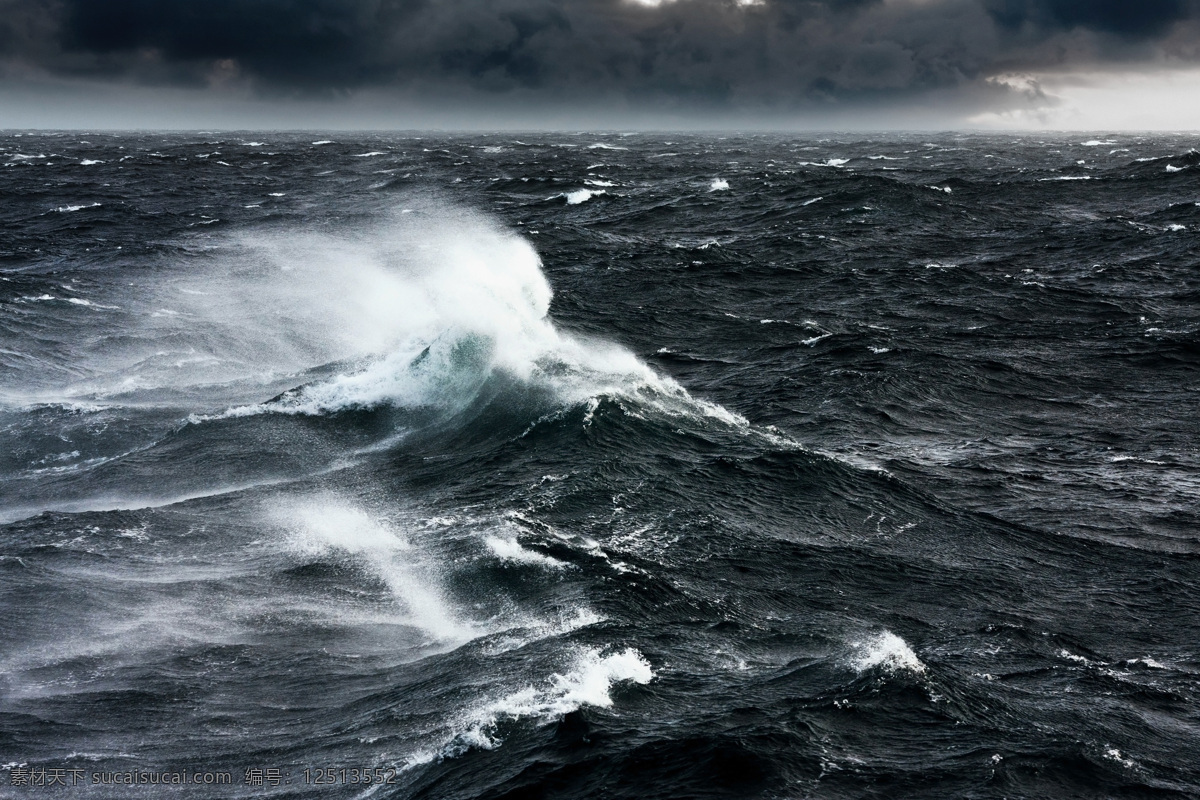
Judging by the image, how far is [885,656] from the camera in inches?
658

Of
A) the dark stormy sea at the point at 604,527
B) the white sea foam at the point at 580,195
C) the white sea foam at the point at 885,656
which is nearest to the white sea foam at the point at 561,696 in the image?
the dark stormy sea at the point at 604,527

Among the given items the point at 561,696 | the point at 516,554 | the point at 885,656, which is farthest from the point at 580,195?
the point at 561,696

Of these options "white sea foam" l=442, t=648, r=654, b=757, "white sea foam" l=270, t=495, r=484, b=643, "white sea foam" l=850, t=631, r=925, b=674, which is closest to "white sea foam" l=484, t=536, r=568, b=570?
"white sea foam" l=270, t=495, r=484, b=643

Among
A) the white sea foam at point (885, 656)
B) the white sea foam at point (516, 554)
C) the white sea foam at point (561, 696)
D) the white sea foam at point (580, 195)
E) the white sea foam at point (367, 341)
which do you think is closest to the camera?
the white sea foam at point (561, 696)

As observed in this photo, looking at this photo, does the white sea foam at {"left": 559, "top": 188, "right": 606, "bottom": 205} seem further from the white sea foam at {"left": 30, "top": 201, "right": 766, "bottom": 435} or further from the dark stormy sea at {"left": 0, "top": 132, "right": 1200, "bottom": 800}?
the dark stormy sea at {"left": 0, "top": 132, "right": 1200, "bottom": 800}

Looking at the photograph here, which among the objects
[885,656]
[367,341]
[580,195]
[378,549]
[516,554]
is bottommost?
[378,549]

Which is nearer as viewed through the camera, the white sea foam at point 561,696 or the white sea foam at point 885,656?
the white sea foam at point 561,696

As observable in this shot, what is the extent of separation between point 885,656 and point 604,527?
25.0 ft

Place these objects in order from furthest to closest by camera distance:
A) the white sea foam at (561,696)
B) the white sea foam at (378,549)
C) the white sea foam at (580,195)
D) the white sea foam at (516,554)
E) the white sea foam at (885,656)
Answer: the white sea foam at (580,195) → the white sea foam at (516,554) → the white sea foam at (378,549) → the white sea foam at (885,656) → the white sea foam at (561,696)

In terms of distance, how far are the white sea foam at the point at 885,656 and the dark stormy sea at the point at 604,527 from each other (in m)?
0.07

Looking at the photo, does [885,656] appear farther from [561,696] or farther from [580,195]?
[580,195]

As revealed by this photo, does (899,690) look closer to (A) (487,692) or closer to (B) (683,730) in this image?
(B) (683,730)

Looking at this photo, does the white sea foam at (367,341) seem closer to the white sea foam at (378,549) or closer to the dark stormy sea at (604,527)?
the dark stormy sea at (604,527)

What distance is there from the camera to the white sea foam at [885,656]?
1630 centimetres
